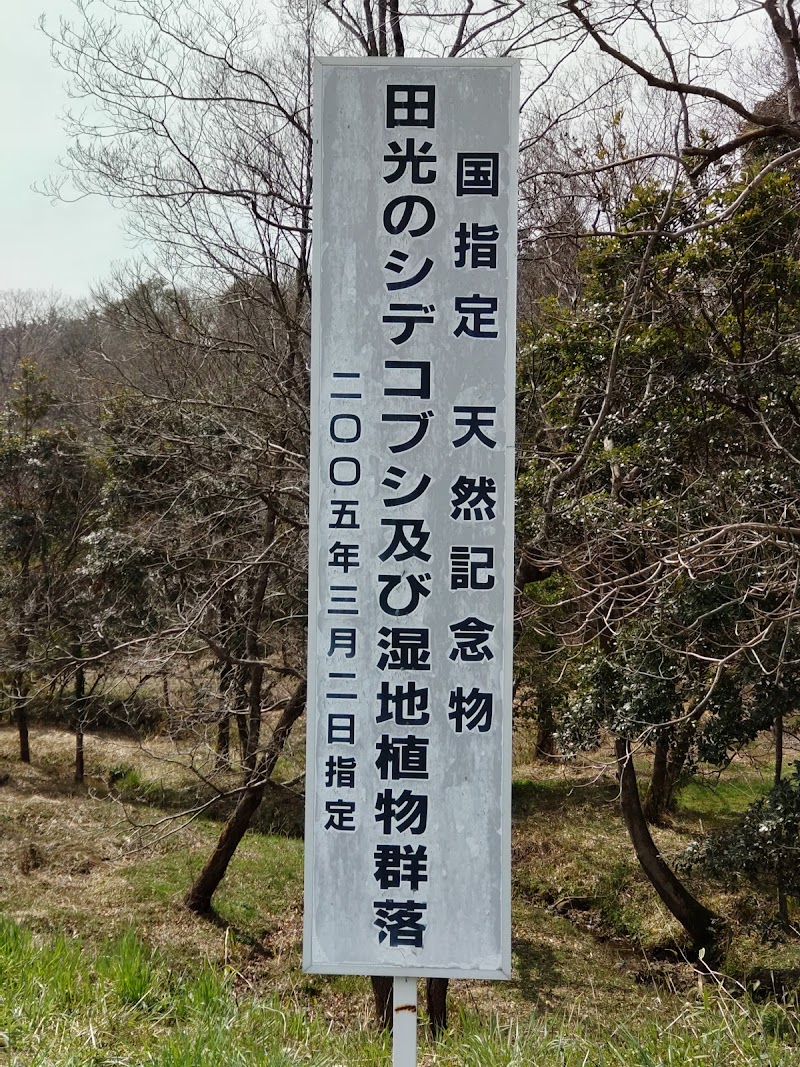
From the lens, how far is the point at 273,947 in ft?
34.0

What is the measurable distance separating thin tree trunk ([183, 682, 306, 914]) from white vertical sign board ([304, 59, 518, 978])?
21.3ft

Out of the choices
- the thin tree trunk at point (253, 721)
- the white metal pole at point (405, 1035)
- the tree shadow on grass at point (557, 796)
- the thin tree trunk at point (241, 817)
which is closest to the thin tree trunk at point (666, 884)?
the thin tree trunk at point (241, 817)

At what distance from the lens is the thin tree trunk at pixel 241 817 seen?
9.13 metres

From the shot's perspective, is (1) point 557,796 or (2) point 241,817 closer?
(2) point 241,817

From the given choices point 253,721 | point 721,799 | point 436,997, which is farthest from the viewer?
point 721,799

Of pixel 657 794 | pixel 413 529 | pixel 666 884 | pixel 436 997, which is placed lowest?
pixel 657 794

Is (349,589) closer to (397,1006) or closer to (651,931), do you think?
(397,1006)

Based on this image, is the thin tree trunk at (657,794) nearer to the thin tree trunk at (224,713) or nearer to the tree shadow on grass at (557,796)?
the tree shadow on grass at (557,796)

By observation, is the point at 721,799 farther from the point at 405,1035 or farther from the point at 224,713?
the point at 405,1035

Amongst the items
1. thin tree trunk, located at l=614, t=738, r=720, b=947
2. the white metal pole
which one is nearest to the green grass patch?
thin tree trunk, located at l=614, t=738, r=720, b=947

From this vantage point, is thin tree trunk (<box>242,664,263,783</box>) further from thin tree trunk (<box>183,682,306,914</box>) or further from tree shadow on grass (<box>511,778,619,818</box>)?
tree shadow on grass (<box>511,778,619,818</box>)

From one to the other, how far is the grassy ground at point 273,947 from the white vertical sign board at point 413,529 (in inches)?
26.7

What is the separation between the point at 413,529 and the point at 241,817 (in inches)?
343

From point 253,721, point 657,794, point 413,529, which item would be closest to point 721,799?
point 657,794
